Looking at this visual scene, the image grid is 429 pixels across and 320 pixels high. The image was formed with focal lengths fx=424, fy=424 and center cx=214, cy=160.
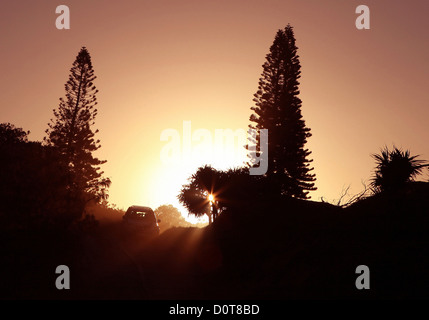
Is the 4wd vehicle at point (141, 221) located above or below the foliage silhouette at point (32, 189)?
below

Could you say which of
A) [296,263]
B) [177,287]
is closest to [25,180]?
[177,287]

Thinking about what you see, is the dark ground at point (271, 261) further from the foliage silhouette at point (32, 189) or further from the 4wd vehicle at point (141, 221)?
the 4wd vehicle at point (141, 221)

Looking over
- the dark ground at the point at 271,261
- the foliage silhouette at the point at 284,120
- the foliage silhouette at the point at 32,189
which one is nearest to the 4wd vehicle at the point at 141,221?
the dark ground at the point at 271,261

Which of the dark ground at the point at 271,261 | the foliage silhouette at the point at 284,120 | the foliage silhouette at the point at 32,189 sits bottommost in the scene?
the dark ground at the point at 271,261

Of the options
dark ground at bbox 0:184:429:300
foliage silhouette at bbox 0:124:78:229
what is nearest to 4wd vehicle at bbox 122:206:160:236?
dark ground at bbox 0:184:429:300

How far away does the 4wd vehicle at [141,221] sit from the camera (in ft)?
76.8

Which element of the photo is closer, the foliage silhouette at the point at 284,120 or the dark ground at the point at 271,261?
the dark ground at the point at 271,261

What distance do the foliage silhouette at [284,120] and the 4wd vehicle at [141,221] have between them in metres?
19.9

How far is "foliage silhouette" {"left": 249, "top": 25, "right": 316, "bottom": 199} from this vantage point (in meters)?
42.9

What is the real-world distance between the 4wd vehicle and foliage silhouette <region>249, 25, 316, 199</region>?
1988cm

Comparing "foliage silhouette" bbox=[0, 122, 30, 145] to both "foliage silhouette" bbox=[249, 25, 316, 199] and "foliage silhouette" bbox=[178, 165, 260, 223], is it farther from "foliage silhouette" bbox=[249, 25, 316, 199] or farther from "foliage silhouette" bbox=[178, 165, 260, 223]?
"foliage silhouette" bbox=[249, 25, 316, 199]
